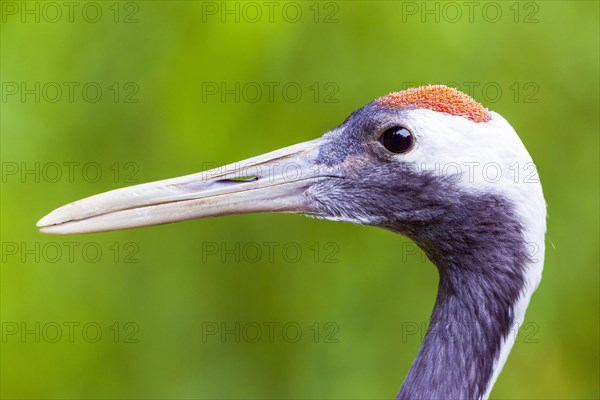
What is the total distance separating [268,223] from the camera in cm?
490

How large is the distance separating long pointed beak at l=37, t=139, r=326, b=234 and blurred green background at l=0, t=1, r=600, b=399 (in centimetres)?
200

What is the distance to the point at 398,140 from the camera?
8.67ft

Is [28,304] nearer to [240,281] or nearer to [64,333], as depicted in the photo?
[64,333]

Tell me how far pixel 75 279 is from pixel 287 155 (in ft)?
8.60

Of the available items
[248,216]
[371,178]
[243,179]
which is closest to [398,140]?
[371,178]

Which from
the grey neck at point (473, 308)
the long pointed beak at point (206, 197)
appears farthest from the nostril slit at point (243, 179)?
the grey neck at point (473, 308)

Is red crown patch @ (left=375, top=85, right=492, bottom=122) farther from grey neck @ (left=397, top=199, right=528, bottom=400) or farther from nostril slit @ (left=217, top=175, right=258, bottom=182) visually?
nostril slit @ (left=217, top=175, right=258, bottom=182)

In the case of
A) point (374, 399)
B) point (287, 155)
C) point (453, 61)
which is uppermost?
point (453, 61)

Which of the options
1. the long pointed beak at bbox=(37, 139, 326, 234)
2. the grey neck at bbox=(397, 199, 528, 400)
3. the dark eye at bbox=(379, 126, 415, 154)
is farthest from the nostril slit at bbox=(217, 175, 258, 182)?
the grey neck at bbox=(397, 199, 528, 400)

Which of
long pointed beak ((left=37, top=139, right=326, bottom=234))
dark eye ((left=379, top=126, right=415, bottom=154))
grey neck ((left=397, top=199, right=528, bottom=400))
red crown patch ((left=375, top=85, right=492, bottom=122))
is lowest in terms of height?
grey neck ((left=397, top=199, right=528, bottom=400))

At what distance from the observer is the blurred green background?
4.84m

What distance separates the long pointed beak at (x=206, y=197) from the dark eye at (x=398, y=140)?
261 mm

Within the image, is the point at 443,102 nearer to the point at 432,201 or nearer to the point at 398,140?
the point at 398,140

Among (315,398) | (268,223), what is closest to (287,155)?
(268,223)
